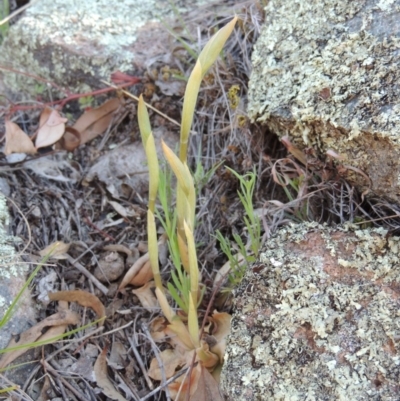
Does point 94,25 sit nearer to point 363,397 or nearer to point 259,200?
point 259,200

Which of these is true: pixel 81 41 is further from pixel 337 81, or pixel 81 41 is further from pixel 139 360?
pixel 139 360

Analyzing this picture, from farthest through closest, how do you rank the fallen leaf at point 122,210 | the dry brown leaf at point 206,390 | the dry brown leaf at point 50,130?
the dry brown leaf at point 50,130 → the fallen leaf at point 122,210 → the dry brown leaf at point 206,390

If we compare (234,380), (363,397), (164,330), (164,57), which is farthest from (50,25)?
(363,397)

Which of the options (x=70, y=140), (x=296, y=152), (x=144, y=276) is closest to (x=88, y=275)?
(x=144, y=276)

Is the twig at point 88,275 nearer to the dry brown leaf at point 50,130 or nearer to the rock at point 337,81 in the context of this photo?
the dry brown leaf at point 50,130

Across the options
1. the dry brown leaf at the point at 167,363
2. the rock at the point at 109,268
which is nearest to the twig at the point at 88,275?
the rock at the point at 109,268

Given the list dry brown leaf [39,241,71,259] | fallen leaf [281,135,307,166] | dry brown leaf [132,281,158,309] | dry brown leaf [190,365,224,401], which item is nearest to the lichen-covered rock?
dry brown leaf [190,365,224,401]
